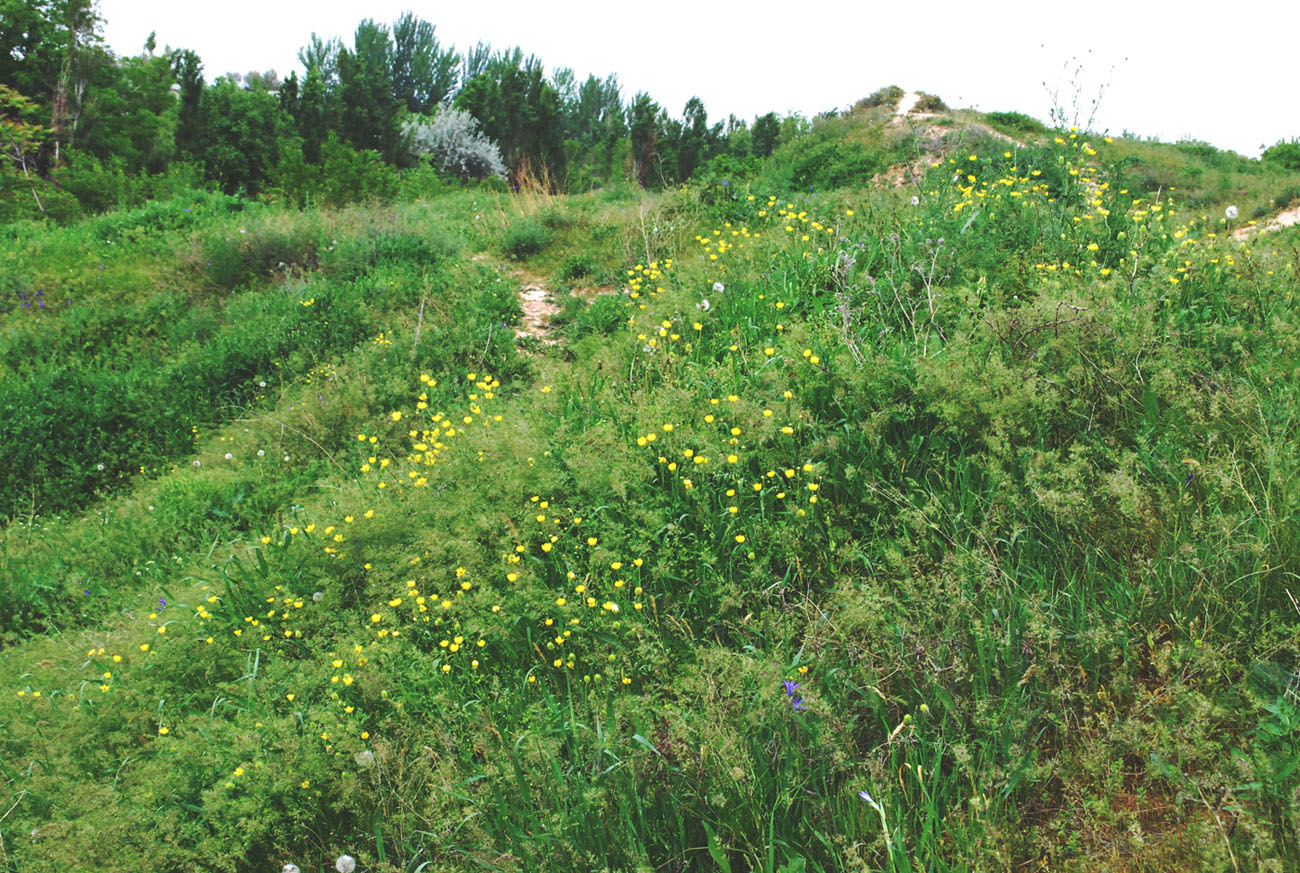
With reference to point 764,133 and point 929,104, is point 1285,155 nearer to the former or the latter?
point 929,104

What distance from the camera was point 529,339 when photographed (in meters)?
6.20

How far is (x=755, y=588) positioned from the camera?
297cm

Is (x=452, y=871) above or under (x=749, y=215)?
under

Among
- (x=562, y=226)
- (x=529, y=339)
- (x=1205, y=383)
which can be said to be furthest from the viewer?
(x=562, y=226)

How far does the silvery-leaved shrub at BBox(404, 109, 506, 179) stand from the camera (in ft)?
105

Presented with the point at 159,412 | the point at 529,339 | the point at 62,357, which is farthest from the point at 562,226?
the point at 62,357

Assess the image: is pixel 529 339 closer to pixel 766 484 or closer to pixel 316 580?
pixel 316 580

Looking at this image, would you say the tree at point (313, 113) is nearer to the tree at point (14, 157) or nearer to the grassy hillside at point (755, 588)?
the tree at point (14, 157)

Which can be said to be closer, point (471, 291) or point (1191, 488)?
point (1191, 488)

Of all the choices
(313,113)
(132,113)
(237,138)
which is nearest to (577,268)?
(313,113)

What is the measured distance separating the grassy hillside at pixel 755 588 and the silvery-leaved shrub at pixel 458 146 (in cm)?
2879

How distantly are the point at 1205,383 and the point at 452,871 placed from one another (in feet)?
10.7

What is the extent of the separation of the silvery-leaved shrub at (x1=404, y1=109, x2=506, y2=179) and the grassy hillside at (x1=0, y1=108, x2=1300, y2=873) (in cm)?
2879

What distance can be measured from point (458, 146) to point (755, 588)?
3305cm
